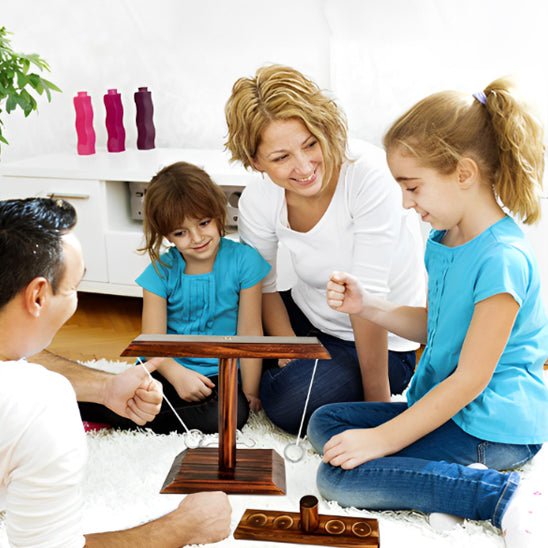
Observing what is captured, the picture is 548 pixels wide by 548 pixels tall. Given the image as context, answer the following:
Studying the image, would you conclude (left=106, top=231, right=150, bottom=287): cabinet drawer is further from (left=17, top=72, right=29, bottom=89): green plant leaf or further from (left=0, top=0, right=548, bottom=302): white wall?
(left=17, top=72, right=29, bottom=89): green plant leaf

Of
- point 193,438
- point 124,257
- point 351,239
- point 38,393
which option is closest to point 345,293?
point 351,239

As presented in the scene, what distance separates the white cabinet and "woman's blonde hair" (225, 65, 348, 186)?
945 mm

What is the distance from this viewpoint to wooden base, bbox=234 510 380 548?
127cm

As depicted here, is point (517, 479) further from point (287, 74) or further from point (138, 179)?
point (138, 179)

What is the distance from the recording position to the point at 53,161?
2.82 metres

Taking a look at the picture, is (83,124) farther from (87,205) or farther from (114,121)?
(87,205)

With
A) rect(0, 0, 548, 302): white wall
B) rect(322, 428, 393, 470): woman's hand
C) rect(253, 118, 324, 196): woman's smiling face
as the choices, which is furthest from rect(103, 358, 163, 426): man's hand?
rect(0, 0, 548, 302): white wall

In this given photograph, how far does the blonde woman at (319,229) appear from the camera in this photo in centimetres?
159

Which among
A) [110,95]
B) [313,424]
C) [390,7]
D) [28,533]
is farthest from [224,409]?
[110,95]

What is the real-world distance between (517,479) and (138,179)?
160cm

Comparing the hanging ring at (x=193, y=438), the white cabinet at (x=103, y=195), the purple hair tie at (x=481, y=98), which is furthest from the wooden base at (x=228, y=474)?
the white cabinet at (x=103, y=195)

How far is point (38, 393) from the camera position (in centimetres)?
94

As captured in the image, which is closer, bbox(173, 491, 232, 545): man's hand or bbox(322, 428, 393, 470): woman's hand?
bbox(173, 491, 232, 545): man's hand

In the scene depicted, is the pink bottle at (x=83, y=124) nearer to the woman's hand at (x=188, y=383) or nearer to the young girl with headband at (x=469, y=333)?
the woman's hand at (x=188, y=383)
